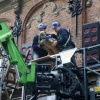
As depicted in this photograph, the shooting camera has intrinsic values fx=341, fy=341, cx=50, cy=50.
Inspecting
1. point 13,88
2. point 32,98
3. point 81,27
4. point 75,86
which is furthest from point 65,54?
point 81,27

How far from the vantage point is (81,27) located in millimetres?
11297

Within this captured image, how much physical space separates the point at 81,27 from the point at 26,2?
10.5 feet

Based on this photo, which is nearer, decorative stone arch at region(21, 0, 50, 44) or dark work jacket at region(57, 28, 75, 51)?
dark work jacket at region(57, 28, 75, 51)

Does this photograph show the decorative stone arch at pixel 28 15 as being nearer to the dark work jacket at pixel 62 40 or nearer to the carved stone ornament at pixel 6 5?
the carved stone ornament at pixel 6 5

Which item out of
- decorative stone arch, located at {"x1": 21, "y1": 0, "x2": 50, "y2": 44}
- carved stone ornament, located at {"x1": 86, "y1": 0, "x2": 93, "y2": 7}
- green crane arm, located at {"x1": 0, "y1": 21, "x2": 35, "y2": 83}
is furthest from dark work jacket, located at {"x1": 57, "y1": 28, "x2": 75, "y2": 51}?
decorative stone arch, located at {"x1": 21, "y1": 0, "x2": 50, "y2": 44}

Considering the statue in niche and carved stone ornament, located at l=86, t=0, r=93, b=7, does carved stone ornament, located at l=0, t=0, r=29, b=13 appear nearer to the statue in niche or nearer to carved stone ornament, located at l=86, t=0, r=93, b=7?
the statue in niche

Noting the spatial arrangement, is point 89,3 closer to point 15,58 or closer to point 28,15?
point 28,15

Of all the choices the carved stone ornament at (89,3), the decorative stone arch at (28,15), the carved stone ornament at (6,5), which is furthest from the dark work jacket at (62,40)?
the carved stone ornament at (6,5)

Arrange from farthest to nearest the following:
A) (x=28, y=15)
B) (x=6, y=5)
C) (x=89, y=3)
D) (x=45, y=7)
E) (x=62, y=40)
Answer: (x=6, y=5)
(x=28, y=15)
(x=45, y=7)
(x=89, y=3)
(x=62, y=40)

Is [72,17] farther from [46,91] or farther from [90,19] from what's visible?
[46,91]

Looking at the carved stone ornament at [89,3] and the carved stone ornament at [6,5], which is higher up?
the carved stone ornament at [6,5]

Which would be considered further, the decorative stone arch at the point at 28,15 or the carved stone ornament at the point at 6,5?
the carved stone ornament at the point at 6,5

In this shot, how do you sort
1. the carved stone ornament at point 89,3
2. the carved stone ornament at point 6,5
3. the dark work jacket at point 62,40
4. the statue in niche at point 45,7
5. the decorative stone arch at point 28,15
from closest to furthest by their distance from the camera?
the dark work jacket at point 62,40 → the carved stone ornament at point 89,3 → the statue in niche at point 45,7 → the decorative stone arch at point 28,15 → the carved stone ornament at point 6,5

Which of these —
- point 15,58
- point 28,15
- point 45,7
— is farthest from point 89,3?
point 15,58
